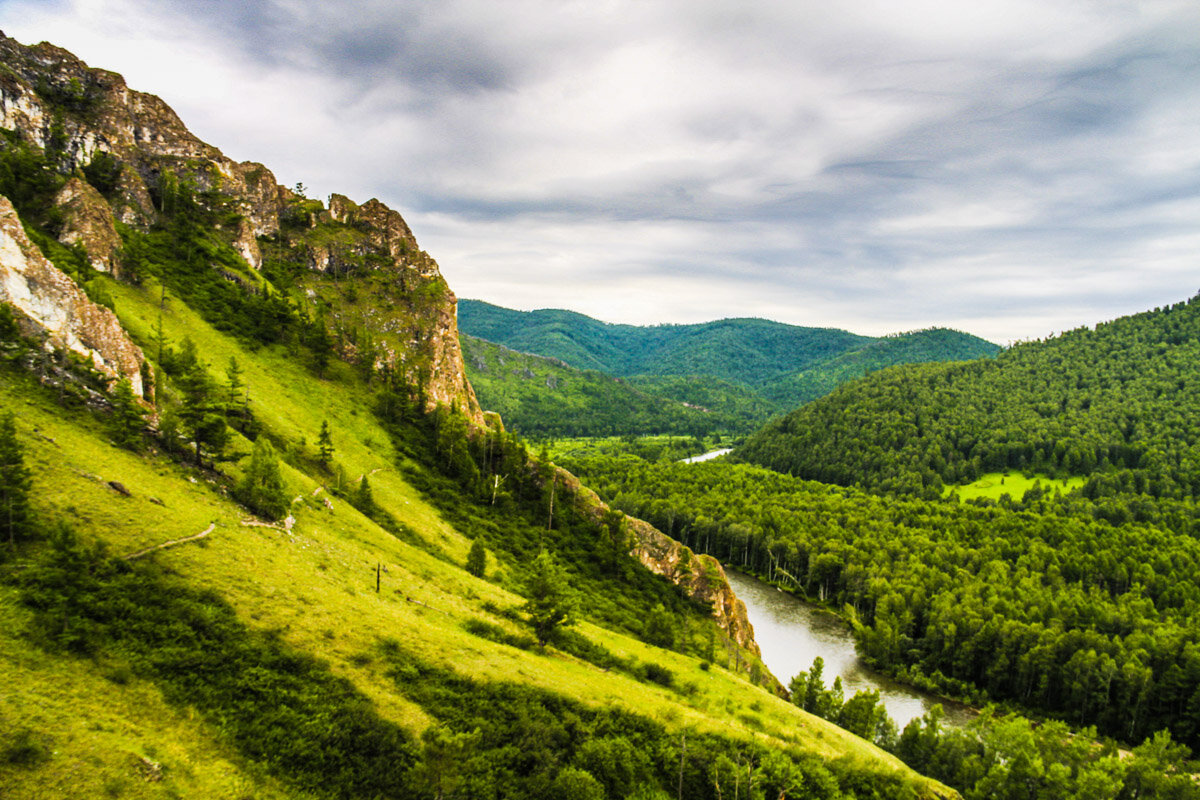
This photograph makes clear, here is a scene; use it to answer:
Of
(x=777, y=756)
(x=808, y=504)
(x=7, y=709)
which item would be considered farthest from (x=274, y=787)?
(x=808, y=504)

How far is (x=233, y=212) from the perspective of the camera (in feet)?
→ 374

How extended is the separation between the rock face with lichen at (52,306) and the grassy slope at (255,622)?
628cm

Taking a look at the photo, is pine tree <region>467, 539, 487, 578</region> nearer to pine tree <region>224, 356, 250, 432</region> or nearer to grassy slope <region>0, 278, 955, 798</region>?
grassy slope <region>0, 278, 955, 798</region>

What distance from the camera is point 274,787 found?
1030 inches

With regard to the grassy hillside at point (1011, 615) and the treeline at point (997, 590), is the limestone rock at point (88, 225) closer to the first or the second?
the grassy hillside at point (1011, 615)

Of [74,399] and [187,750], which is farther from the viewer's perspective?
[74,399]

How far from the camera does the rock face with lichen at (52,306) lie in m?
45.3

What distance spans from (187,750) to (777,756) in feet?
139

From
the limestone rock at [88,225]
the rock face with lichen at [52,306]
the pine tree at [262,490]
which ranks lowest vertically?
the pine tree at [262,490]

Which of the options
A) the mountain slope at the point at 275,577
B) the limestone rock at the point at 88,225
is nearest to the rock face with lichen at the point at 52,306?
the mountain slope at the point at 275,577

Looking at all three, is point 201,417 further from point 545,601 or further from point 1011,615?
point 1011,615

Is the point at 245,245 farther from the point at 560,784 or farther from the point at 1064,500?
the point at 1064,500

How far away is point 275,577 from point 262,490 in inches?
458

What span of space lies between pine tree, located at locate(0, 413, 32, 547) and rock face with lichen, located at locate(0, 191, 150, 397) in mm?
17165
